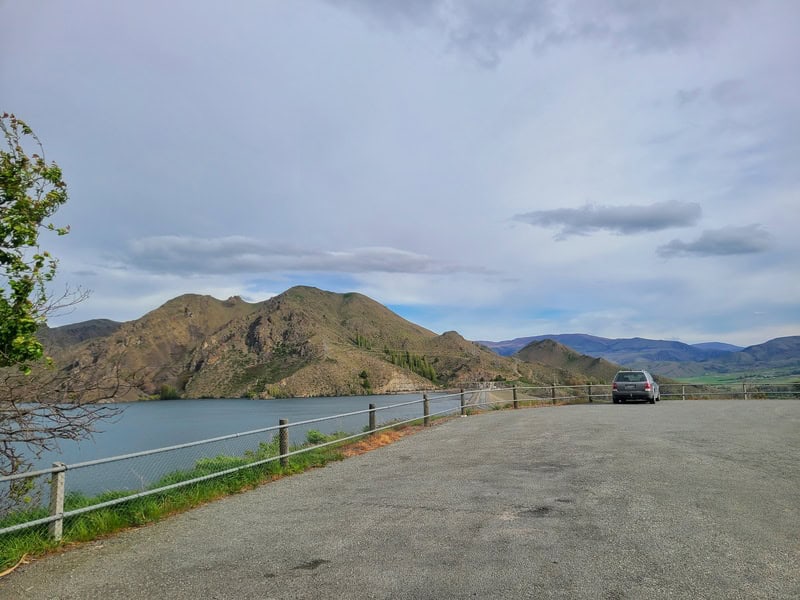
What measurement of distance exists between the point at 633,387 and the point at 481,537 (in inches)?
966

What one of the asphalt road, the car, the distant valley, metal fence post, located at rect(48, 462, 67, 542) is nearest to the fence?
metal fence post, located at rect(48, 462, 67, 542)

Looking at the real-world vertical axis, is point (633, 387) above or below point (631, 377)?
below

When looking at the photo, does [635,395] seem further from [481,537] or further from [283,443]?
[481,537]

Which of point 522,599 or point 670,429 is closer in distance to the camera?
point 522,599

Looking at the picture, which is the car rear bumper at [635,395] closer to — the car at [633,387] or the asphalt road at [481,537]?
the car at [633,387]

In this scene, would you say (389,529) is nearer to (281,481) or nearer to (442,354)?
(281,481)

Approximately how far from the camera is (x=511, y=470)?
10070 mm

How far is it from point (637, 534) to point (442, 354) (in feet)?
520

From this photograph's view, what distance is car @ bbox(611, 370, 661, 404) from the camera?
2797cm

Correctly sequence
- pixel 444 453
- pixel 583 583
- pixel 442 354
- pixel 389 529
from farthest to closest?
pixel 442 354 < pixel 444 453 < pixel 389 529 < pixel 583 583

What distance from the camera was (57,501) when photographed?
663 centimetres

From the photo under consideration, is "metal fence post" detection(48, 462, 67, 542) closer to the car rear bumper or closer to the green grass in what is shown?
the green grass

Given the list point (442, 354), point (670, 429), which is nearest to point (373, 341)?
point (442, 354)

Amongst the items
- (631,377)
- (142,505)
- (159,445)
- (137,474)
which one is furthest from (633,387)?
(159,445)
